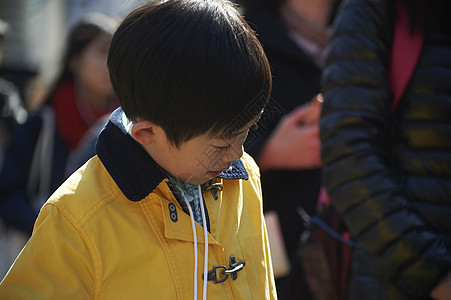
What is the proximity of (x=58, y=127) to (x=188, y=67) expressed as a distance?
1.83 metres

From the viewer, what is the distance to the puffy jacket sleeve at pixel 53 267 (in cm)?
111

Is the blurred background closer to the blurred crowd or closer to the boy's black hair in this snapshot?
the blurred crowd

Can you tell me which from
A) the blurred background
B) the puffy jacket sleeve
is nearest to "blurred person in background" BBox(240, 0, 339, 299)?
the puffy jacket sleeve

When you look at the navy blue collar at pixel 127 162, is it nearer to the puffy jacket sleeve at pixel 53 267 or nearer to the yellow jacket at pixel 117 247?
the yellow jacket at pixel 117 247

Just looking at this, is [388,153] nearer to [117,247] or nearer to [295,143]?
[295,143]

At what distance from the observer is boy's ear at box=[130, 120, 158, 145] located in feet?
4.03

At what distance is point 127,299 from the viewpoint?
117 centimetres

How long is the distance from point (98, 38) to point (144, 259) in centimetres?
213

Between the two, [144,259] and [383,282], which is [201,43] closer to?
[144,259]

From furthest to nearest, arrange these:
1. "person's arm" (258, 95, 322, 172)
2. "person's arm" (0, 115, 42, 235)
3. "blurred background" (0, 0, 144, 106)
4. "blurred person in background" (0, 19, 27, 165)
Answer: "blurred background" (0, 0, 144, 106) < "blurred person in background" (0, 19, 27, 165) < "person's arm" (0, 115, 42, 235) < "person's arm" (258, 95, 322, 172)

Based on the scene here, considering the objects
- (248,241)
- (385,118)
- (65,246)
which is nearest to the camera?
(65,246)

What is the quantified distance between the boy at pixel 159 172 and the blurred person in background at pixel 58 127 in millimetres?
1406

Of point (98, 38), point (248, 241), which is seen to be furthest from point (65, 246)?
point (98, 38)

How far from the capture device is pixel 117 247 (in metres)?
1.17
